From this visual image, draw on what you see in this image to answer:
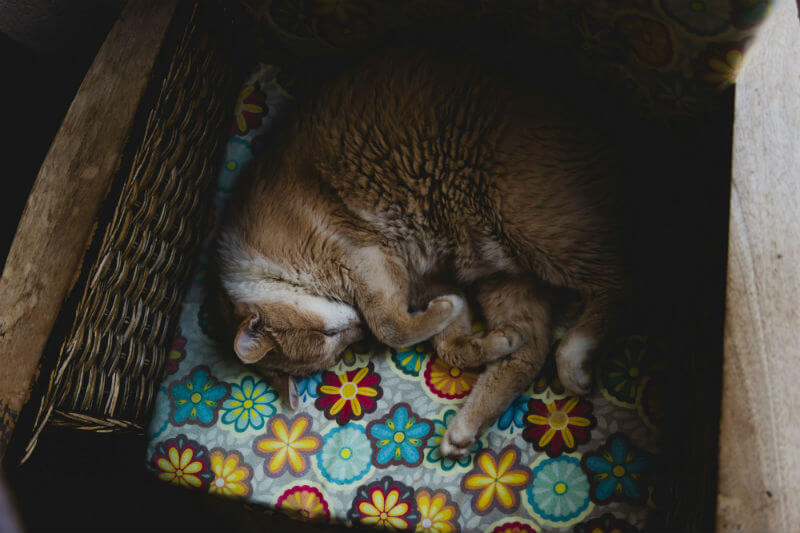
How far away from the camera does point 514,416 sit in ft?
4.18

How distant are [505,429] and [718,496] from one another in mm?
572

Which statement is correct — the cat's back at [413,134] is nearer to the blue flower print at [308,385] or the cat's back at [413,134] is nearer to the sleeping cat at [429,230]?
the sleeping cat at [429,230]

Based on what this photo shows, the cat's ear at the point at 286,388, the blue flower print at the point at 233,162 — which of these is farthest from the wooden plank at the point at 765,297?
the blue flower print at the point at 233,162

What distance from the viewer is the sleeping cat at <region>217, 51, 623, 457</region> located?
3.95 ft

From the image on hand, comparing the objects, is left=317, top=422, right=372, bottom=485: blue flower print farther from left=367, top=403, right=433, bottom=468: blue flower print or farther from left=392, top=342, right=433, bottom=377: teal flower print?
left=392, top=342, right=433, bottom=377: teal flower print

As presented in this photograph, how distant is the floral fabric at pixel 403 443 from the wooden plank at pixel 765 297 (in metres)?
0.41

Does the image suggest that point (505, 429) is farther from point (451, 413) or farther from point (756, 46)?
point (756, 46)

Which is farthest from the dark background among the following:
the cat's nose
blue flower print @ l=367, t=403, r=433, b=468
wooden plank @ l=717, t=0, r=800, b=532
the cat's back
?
the cat's nose

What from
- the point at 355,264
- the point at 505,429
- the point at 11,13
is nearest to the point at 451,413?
the point at 505,429

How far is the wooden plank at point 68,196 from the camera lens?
1.00m

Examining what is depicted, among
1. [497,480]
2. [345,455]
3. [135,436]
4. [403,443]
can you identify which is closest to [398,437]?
[403,443]

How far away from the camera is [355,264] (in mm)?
1399

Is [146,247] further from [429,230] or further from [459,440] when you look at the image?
[459,440]

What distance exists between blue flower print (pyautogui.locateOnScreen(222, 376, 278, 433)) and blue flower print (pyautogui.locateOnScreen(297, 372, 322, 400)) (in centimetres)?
6
